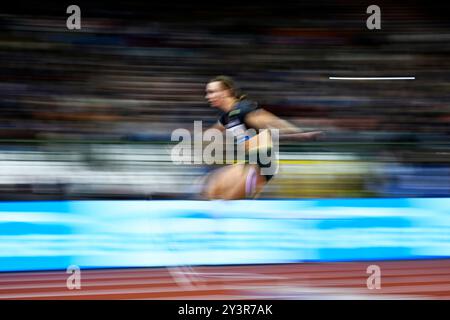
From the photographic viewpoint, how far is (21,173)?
15.0 ft

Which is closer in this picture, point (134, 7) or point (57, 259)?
point (57, 259)

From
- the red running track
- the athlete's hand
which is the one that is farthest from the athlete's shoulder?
the red running track

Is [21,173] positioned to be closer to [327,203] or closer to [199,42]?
[199,42]

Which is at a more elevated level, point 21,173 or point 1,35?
point 1,35

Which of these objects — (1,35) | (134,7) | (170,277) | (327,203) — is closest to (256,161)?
(327,203)

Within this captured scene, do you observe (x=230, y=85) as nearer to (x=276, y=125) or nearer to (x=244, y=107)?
(x=244, y=107)

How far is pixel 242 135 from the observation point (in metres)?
4.71

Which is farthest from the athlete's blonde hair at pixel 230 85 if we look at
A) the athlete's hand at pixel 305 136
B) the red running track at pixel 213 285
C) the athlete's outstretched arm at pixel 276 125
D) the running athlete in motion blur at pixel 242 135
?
the red running track at pixel 213 285

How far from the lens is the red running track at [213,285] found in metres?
4.50

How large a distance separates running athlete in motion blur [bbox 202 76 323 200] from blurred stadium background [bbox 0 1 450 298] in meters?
0.08

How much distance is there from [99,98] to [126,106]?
186 millimetres

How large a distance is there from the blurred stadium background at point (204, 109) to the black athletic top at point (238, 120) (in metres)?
0.09

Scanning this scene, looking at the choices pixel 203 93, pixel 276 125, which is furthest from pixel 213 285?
pixel 203 93

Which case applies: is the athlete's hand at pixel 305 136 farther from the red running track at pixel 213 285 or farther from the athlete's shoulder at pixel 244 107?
the red running track at pixel 213 285
